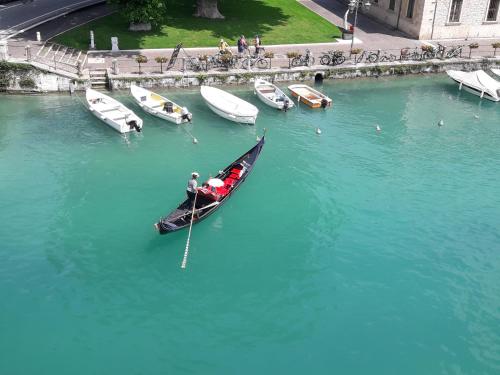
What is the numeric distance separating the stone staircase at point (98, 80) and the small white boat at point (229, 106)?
7.64 meters

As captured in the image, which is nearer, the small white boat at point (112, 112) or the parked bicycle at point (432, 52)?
the small white boat at point (112, 112)

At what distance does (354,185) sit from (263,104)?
1301 cm

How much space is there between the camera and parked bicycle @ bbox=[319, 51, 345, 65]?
44.7m

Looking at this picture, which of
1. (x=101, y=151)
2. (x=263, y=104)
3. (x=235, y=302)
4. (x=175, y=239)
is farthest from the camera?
(x=263, y=104)

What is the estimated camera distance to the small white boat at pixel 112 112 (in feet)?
111

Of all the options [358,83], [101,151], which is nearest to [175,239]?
[101,151]

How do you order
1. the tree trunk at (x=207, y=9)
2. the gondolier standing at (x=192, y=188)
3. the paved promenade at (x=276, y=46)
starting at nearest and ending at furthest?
1. the gondolier standing at (x=192, y=188)
2. the paved promenade at (x=276, y=46)
3. the tree trunk at (x=207, y=9)

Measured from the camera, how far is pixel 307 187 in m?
29.5

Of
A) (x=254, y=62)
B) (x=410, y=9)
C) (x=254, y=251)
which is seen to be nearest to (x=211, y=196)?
(x=254, y=251)

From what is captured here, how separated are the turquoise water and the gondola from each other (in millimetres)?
770

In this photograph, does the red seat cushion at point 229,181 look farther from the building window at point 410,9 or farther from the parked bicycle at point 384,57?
the building window at point 410,9

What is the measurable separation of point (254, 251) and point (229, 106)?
617 inches

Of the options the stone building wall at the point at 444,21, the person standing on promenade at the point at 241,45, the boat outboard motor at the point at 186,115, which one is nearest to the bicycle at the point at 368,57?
the stone building wall at the point at 444,21

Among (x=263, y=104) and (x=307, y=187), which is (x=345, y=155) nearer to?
(x=307, y=187)
